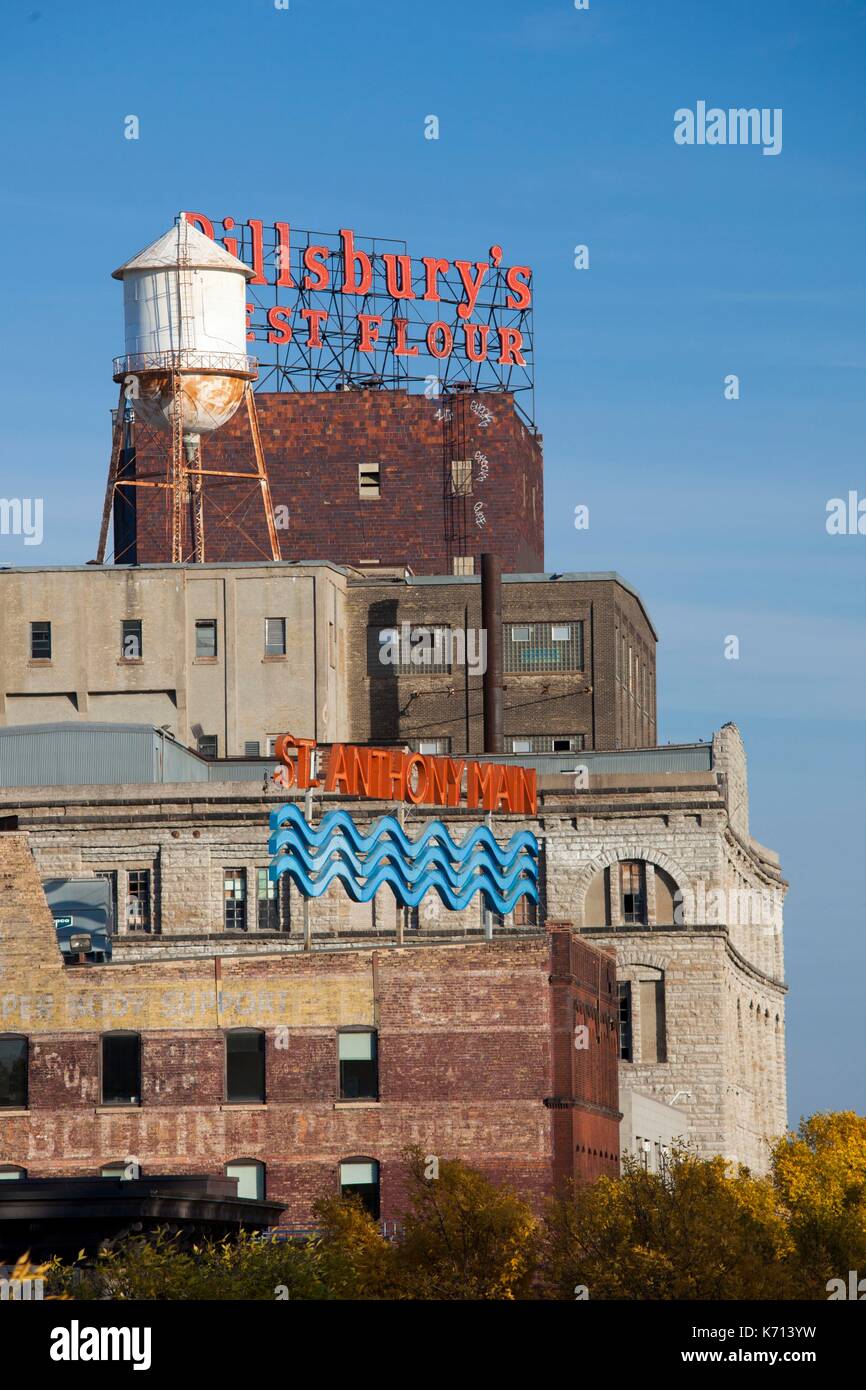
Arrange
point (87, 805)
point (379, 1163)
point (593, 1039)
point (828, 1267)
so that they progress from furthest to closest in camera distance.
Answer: point (87, 805) < point (593, 1039) < point (379, 1163) < point (828, 1267)

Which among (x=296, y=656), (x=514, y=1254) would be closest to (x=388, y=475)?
(x=296, y=656)

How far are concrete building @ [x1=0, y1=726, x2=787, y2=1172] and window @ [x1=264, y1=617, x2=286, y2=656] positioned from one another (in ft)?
36.9

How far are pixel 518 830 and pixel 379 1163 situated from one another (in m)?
24.7

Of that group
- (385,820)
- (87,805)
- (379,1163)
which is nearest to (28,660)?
(87,805)

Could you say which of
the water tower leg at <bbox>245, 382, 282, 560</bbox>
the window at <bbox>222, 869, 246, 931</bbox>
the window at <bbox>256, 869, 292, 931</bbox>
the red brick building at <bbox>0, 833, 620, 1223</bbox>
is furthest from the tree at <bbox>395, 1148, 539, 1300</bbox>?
the water tower leg at <bbox>245, 382, 282, 560</bbox>

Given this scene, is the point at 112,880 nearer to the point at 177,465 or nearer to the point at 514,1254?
the point at 177,465

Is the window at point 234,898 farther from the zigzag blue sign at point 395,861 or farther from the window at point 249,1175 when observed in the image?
the window at point 249,1175

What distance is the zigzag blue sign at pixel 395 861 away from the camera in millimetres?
74938

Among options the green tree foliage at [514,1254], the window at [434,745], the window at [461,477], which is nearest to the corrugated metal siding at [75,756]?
the window at [434,745]

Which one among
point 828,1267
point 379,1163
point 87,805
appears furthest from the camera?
point 87,805

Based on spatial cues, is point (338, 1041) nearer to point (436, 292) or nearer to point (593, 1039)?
point (593, 1039)

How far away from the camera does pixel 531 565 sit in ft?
401

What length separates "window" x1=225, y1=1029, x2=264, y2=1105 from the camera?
239 feet

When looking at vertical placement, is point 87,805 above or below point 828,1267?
above
